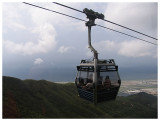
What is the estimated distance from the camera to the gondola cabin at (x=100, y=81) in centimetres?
994

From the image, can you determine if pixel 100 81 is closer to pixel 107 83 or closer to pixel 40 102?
pixel 107 83

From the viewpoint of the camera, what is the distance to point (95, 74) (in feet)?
31.6

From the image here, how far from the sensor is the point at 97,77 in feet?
32.9

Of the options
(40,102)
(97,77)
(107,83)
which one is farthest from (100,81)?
(40,102)

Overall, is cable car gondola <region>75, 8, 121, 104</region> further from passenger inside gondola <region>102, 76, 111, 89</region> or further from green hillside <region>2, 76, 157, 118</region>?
green hillside <region>2, 76, 157, 118</region>

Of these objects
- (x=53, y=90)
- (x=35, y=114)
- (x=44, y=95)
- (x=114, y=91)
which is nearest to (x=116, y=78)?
(x=114, y=91)

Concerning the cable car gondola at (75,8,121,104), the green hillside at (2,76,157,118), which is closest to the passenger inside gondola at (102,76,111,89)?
the cable car gondola at (75,8,121,104)

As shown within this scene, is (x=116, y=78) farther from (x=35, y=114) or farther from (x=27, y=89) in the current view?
(x=27, y=89)

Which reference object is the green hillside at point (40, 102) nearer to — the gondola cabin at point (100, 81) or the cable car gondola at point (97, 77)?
the gondola cabin at point (100, 81)

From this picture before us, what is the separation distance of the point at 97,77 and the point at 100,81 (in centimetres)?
62

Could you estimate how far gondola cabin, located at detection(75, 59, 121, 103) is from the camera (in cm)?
994

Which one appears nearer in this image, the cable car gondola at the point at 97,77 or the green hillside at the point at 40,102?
the cable car gondola at the point at 97,77

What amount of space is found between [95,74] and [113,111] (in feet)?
306

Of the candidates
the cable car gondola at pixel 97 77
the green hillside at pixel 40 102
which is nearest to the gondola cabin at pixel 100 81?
the cable car gondola at pixel 97 77
